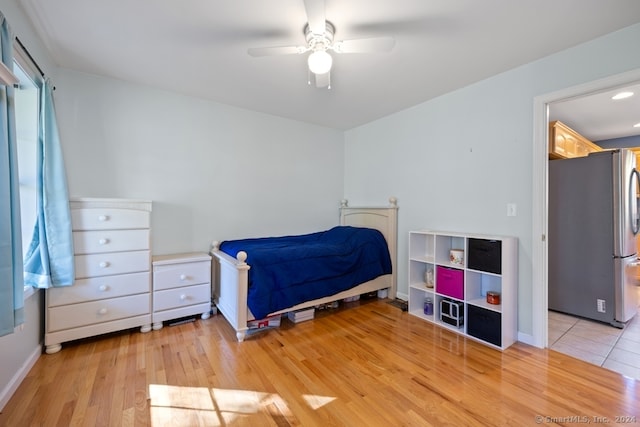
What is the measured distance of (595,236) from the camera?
113 inches

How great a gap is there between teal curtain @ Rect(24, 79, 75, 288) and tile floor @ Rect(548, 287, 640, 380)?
3993 millimetres

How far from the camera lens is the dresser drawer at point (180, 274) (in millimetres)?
2572

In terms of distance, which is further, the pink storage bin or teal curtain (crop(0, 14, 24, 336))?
the pink storage bin

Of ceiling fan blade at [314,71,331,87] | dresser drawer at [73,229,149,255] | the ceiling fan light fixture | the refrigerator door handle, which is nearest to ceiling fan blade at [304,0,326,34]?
the ceiling fan light fixture

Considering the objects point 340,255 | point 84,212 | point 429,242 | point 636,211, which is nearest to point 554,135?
point 636,211

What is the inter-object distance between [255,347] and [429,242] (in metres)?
2.11

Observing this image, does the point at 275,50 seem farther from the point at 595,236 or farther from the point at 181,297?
the point at 595,236

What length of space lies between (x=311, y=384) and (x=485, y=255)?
70.4 inches

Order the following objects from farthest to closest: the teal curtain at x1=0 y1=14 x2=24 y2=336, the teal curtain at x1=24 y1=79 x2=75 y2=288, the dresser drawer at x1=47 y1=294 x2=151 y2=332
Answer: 1. the dresser drawer at x1=47 y1=294 x2=151 y2=332
2. the teal curtain at x1=24 y1=79 x2=75 y2=288
3. the teal curtain at x1=0 y1=14 x2=24 y2=336

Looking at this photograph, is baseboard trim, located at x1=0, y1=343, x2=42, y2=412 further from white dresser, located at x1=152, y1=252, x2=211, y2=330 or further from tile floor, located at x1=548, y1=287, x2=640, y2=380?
tile floor, located at x1=548, y1=287, x2=640, y2=380

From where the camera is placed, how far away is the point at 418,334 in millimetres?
2531

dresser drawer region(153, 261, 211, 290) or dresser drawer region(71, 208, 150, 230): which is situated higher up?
dresser drawer region(71, 208, 150, 230)

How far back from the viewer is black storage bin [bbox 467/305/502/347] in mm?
2285

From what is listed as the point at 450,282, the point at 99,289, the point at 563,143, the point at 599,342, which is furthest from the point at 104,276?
the point at 563,143
